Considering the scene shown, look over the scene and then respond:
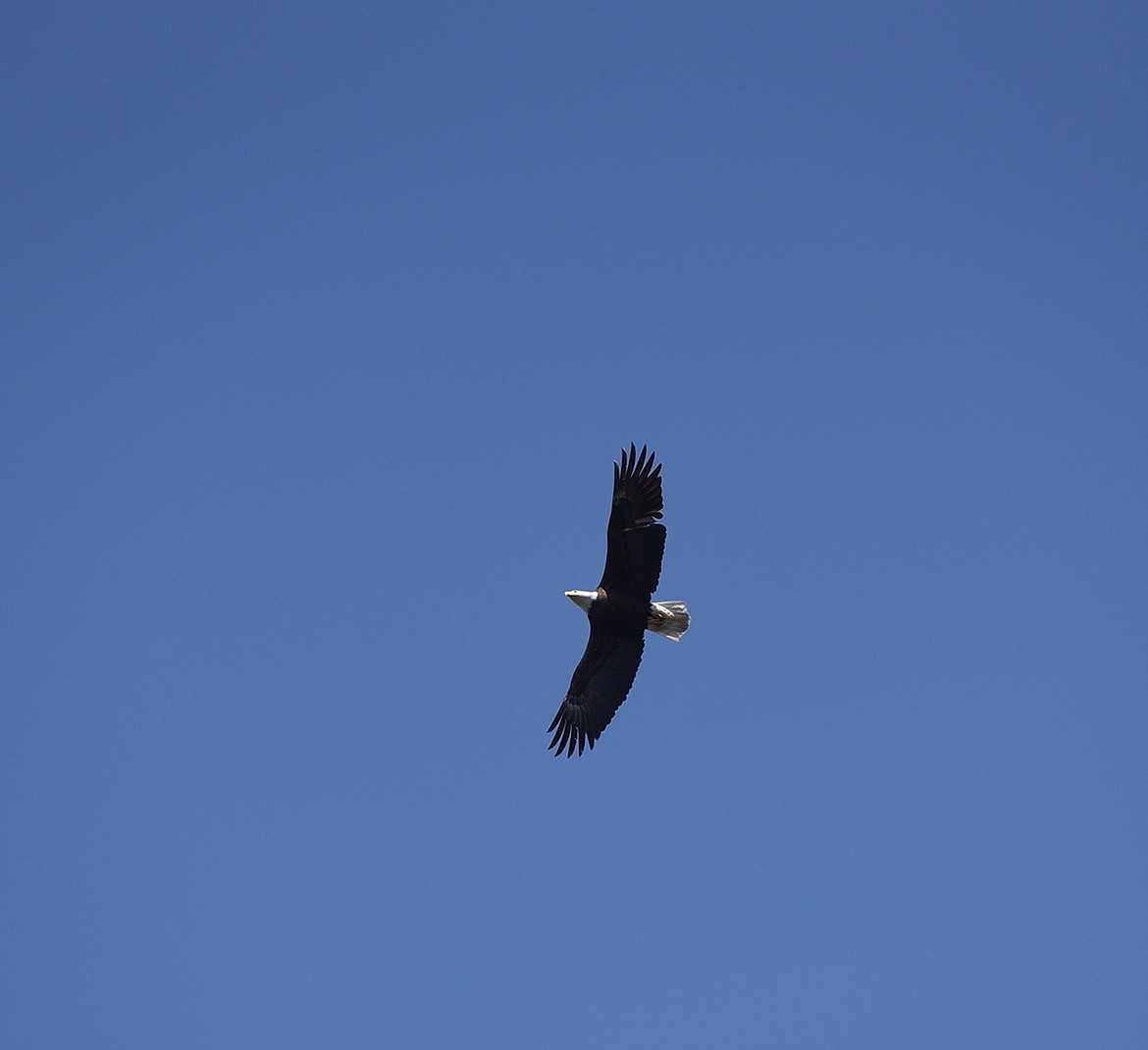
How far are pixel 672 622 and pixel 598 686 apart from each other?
1.53 m

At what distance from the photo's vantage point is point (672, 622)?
739 inches

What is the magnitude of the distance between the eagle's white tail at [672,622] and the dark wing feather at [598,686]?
322 mm

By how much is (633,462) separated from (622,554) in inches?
51.9

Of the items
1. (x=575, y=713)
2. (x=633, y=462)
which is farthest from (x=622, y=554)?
(x=575, y=713)

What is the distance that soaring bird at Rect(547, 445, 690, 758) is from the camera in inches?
691

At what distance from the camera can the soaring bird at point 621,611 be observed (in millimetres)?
17562

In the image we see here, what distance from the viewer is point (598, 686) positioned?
62.7 feet

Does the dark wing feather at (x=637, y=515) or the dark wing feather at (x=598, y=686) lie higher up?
the dark wing feather at (x=637, y=515)

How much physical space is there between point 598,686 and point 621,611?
1.40 metres

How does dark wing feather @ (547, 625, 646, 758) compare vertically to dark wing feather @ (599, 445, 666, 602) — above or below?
below

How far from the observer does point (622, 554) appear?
17.8 meters

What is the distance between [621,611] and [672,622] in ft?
2.81

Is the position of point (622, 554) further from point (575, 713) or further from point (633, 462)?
point (575, 713)

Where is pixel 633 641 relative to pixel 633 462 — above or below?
below
